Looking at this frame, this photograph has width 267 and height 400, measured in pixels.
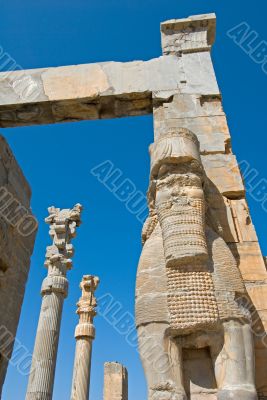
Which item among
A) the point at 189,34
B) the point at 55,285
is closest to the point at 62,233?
the point at 55,285

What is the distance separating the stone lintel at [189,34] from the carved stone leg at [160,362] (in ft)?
14.7

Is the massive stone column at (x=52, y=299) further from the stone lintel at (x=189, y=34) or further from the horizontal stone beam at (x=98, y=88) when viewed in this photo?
the stone lintel at (x=189, y=34)

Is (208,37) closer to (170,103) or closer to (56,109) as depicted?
(170,103)

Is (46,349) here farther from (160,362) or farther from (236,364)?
(236,364)

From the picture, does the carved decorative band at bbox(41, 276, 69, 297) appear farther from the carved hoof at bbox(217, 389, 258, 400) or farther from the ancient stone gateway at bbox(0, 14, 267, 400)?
the carved hoof at bbox(217, 389, 258, 400)

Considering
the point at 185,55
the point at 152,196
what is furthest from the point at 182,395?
the point at 185,55

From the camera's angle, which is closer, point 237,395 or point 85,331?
point 237,395

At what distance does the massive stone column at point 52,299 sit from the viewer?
816 centimetres

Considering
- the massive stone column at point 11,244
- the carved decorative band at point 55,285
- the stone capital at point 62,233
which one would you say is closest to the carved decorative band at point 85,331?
the carved decorative band at point 55,285

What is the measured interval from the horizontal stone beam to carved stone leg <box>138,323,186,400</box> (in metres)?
3.49

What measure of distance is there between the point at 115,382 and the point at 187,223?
10.6 meters

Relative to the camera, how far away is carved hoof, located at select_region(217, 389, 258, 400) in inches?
99.3

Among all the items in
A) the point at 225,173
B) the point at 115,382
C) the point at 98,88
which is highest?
the point at 98,88

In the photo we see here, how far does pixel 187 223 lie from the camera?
3234mm
